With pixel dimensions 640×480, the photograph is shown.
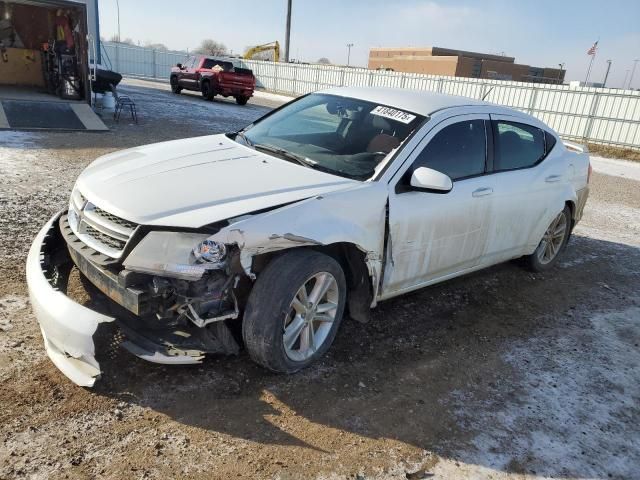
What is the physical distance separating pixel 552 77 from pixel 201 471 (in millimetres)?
74125

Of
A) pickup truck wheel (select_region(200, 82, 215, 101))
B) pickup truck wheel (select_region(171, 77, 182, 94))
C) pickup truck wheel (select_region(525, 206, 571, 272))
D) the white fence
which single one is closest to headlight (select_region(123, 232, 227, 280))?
pickup truck wheel (select_region(525, 206, 571, 272))

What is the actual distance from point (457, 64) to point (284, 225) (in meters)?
54.3

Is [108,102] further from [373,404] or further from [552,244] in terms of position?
[373,404]

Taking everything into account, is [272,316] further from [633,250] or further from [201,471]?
[633,250]

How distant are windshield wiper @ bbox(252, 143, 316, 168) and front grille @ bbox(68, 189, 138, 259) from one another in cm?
131

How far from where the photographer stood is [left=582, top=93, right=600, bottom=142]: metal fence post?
1800 centimetres

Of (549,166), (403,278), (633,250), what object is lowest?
(633,250)

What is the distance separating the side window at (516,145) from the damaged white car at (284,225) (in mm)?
19

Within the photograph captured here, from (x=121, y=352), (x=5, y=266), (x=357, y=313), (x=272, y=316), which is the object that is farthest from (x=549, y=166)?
(x=5, y=266)

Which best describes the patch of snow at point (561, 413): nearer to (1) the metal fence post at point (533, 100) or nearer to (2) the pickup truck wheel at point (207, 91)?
(1) the metal fence post at point (533, 100)

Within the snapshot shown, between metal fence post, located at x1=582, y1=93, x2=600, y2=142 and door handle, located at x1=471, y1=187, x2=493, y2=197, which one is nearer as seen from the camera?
door handle, located at x1=471, y1=187, x2=493, y2=197

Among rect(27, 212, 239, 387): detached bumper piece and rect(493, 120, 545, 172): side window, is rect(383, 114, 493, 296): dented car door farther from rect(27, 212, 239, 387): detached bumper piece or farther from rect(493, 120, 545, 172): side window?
rect(27, 212, 239, 387): detached bumper piece

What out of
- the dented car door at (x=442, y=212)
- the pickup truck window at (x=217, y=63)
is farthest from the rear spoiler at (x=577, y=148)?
the pickup truck window at (x=217, y=63)

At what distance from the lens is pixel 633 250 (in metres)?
6.70
